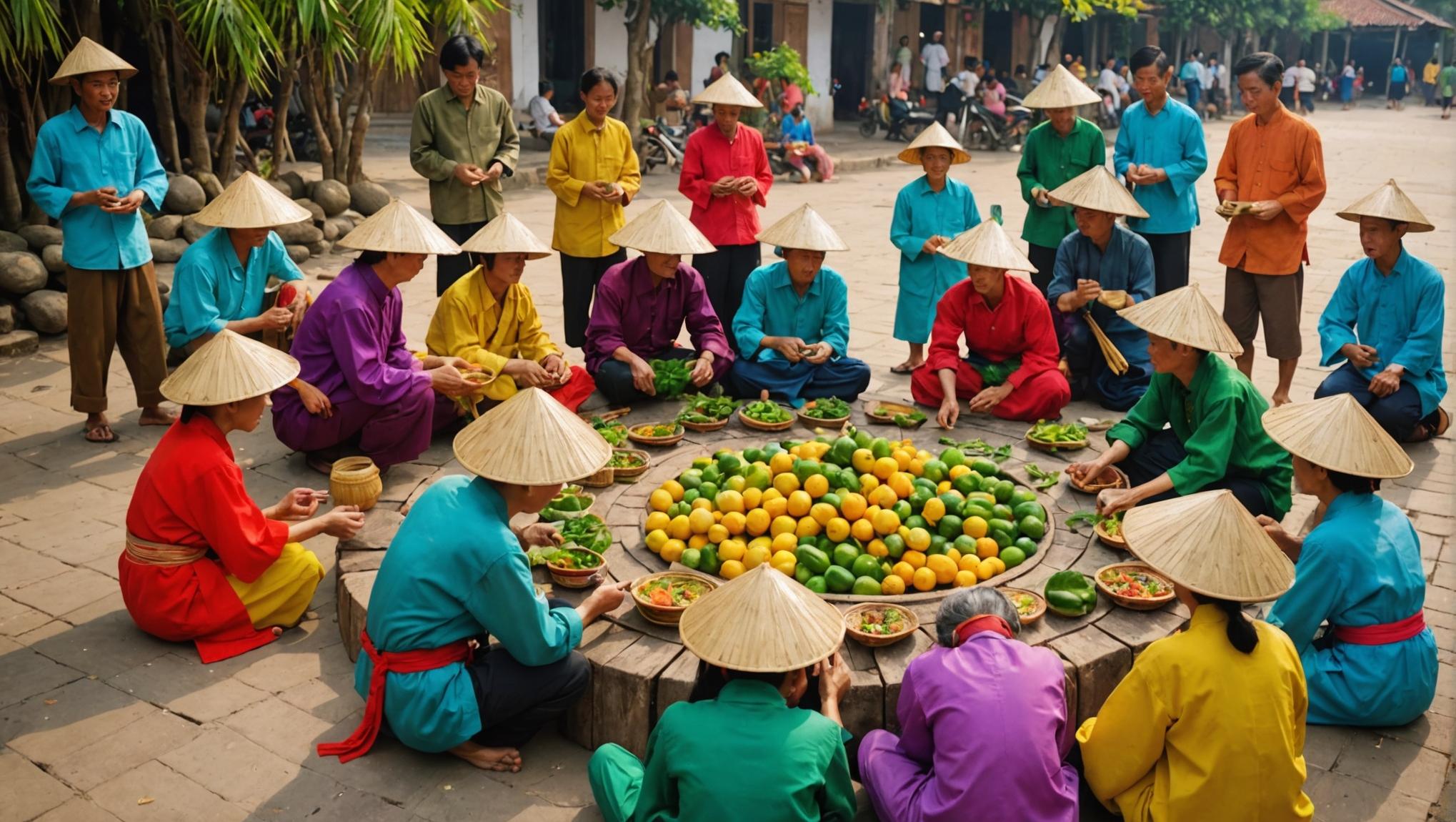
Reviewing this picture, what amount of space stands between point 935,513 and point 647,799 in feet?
6.37

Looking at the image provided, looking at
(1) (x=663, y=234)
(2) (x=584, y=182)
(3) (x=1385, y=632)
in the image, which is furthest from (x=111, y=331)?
(3) (x=1385, y=632)

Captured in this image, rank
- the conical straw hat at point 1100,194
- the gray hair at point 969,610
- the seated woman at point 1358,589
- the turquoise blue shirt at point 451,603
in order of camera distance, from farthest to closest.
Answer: the conical straw hat at point 1100,194 → the seated woman at point 1358,589 → the turquoise blue shirt at point 451,603 → the gray hair at point 969,610

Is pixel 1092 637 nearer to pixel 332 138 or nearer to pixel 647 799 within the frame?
pixel 647 799

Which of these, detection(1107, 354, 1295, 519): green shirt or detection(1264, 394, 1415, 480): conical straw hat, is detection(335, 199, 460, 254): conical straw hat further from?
detection(1264, 394, 1415, 480): conical straw hat

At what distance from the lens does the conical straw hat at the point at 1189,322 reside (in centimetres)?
471

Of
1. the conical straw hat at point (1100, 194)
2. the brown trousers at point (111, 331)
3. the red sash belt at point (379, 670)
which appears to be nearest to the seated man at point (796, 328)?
the conical straw hat at point (1100, 194)

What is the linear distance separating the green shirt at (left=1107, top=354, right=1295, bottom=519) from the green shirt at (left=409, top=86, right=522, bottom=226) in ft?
14.1

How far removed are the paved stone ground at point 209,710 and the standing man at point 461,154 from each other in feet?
5.67

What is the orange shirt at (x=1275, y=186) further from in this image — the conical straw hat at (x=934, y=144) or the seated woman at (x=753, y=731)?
the seated woman at (x=753, y=731)

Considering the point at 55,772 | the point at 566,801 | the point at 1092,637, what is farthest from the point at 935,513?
the point at 55,772

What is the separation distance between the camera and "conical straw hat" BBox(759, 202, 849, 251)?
6.25 meters

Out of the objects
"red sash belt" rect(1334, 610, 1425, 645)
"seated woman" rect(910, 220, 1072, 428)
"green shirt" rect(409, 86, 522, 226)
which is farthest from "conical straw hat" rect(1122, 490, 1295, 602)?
"green shirt" rect(409, 86, 522, 226)

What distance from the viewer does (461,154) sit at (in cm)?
748

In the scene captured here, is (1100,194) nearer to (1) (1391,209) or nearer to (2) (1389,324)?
(1) (1391,209)
